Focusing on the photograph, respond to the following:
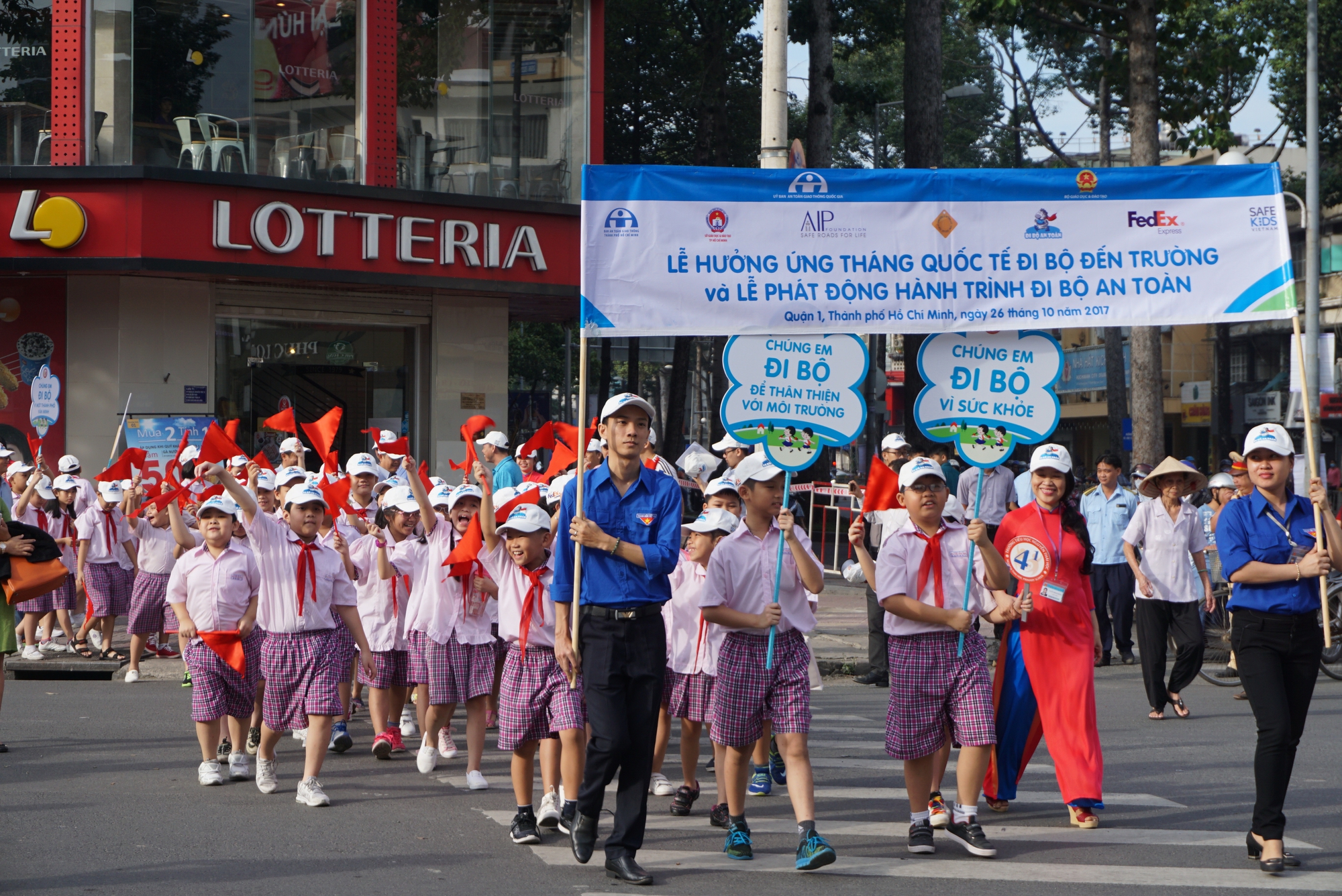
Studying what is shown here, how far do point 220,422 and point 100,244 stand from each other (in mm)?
2557

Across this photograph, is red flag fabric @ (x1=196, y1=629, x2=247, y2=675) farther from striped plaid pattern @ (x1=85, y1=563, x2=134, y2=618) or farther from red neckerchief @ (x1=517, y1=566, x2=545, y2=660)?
striped plaid pattern @ (x1=85, y1=563, x2=134, y2=618)

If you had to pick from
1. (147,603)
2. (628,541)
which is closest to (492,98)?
(147,603)

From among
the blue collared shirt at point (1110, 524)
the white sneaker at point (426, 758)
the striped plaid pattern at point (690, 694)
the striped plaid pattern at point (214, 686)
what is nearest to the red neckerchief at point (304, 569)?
the striped plaid pattern at point (214, 686)

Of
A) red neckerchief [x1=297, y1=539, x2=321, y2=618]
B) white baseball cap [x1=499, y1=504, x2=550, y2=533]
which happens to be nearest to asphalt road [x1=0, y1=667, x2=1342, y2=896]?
red neckerchief [x1=297, y1=539, x2=321, y2=618]

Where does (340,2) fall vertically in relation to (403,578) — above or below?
above

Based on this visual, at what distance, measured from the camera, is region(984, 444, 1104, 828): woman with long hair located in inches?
275

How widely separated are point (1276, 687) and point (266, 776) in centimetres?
515

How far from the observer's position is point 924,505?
21.6 feet

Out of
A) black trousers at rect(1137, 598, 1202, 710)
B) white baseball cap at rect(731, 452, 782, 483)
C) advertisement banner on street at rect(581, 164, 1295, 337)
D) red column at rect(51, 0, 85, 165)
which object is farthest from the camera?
red column at rect(51, 0, 85, 165)

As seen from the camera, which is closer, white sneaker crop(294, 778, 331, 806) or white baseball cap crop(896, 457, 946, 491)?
white baseball cap crop(896, 457, 946, 491)

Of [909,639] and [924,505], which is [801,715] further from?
[924,505]

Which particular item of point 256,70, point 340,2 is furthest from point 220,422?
point 340,2

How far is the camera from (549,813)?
693cm

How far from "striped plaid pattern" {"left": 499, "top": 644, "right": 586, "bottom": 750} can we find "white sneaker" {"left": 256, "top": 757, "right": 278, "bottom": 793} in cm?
173
